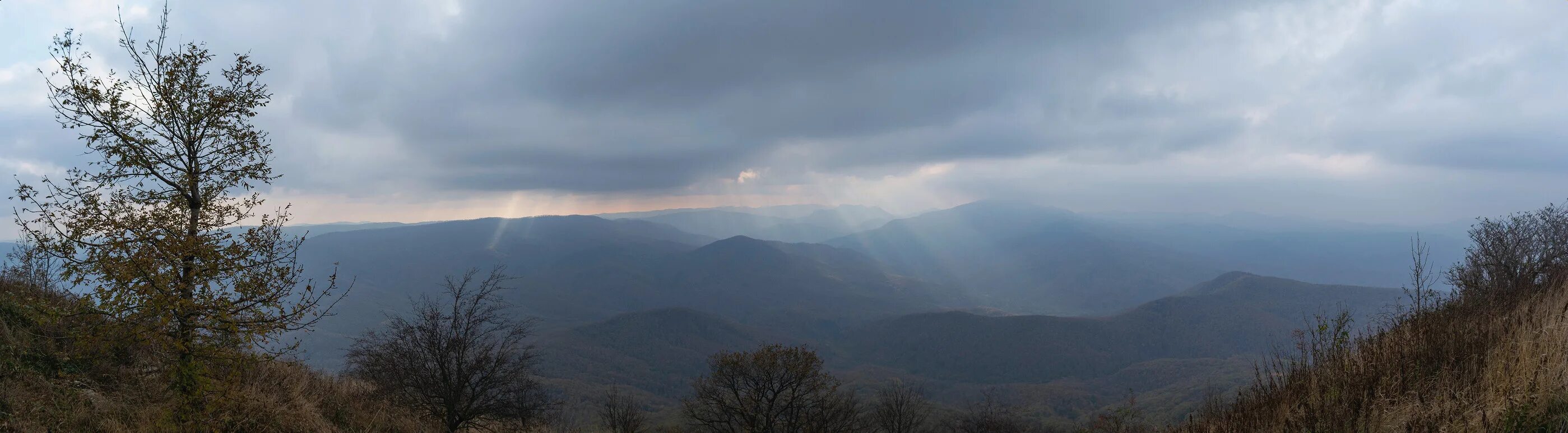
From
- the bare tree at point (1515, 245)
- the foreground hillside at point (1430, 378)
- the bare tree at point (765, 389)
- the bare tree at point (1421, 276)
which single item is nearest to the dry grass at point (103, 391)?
the foreground hillside at point (1430, 378)

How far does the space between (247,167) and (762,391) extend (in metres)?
A: 38.1

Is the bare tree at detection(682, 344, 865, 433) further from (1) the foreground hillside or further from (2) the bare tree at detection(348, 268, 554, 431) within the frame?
(1) the foreground hillside

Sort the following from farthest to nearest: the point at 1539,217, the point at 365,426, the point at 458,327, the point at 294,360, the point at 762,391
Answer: the point at 762,391, the point at 1539,217, the point at 458,327, the point at 294,360, the point at 365,426

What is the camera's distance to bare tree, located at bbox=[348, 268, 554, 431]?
917 inches

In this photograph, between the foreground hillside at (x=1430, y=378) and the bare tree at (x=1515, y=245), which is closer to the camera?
the foreground hillside at (x=1430, y=378)

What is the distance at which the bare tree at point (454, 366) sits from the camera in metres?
23.3

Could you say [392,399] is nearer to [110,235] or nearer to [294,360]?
[294,360]

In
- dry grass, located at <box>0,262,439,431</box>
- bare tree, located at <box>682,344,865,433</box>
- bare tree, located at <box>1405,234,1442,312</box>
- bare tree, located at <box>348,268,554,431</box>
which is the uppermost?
bare tree, located at <box>1405,234,1442,312</box>

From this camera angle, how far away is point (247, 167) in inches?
424

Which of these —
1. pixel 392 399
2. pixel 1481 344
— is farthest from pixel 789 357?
pixel 1481 344

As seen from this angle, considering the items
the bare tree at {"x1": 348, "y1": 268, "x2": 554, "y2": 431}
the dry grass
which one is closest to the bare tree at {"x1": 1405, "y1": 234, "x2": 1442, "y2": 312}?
the dry grass

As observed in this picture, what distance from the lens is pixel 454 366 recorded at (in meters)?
25.4

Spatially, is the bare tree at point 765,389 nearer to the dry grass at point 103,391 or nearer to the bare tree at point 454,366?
the bare tree at point 454,366

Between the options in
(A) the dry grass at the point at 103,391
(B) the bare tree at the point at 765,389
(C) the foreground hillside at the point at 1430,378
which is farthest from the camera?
(B) the bare tree at the point at 765,389
